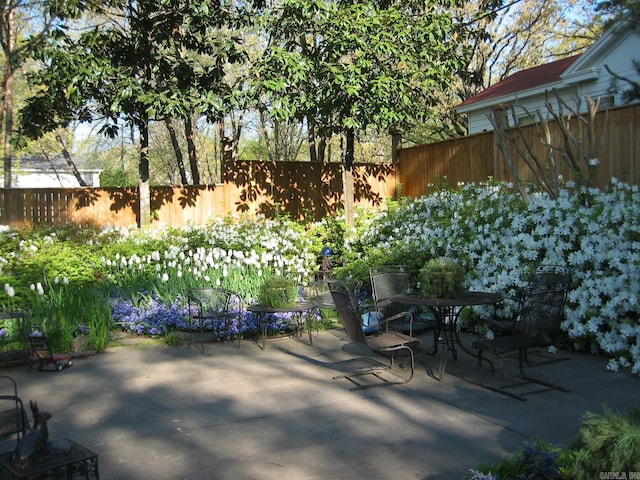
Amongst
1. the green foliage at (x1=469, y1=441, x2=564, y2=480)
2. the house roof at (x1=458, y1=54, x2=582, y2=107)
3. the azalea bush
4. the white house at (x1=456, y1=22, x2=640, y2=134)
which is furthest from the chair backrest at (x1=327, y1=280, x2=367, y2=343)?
the house roof at (x1=458, y1=54, x2=582, y2=107)

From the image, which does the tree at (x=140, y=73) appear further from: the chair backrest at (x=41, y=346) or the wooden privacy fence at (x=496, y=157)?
the chair backrest at (x=41, y=346)

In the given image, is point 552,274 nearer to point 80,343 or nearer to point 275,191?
point 80,343

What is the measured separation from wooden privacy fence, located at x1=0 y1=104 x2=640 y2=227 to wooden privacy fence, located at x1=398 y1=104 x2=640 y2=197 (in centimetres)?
2

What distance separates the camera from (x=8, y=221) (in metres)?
12.4

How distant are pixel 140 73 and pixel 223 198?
324 cm

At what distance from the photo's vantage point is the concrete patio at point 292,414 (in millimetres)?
4004

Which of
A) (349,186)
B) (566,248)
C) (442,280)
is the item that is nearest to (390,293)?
(442,280)

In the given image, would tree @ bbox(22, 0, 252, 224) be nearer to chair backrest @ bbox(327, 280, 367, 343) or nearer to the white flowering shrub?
the white flowering shrub

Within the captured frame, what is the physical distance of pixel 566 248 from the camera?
23.3ft

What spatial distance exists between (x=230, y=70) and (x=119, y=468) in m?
19.9

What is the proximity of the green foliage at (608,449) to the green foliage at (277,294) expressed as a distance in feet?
14.9

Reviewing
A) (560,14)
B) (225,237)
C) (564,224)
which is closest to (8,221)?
(225,237)

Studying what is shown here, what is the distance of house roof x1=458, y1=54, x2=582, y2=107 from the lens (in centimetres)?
1528

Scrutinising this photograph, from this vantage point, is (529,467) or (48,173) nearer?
(529,467)
